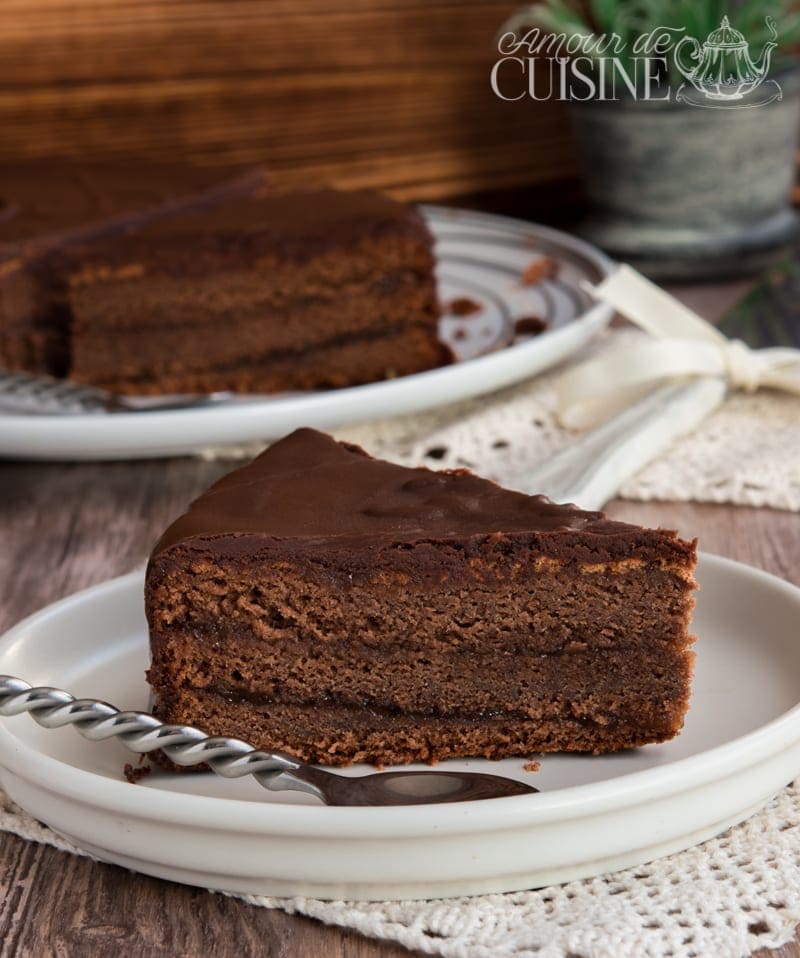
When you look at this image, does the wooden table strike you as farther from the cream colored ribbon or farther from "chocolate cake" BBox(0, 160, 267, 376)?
"chocolate cake" BBox(0, 160, 267, 376)

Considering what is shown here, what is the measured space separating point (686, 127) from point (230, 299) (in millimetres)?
1264

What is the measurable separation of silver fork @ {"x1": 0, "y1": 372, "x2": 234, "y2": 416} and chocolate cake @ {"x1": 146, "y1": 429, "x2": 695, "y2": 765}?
0.98 meters

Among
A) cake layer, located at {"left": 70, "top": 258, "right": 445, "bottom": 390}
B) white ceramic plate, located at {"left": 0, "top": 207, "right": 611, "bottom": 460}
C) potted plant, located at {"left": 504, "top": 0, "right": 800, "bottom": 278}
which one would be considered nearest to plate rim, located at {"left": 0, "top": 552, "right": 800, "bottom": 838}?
white ceramic plate, located at {"left": 0, "top": 207, "right": 611, "bottom": 460}

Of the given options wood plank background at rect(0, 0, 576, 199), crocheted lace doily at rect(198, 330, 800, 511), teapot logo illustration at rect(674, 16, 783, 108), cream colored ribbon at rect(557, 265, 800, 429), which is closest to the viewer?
crocheted lace doily at rect(198, 330, 800, 511)

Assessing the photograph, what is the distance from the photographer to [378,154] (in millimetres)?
4004

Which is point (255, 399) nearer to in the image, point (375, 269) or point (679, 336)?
point (375, 269)

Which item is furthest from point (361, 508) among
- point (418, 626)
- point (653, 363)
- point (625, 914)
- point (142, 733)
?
point (653, 363)

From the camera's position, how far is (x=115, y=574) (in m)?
2.12

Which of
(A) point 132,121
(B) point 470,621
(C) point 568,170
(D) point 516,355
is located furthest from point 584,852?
(C) point 568,170

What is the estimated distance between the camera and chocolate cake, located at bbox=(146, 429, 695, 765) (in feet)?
5.07

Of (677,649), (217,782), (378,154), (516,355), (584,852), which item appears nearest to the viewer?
(584,852)

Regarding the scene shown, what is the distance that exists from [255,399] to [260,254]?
1.28 feet

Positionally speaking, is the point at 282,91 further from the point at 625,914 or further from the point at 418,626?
the point at 625,914

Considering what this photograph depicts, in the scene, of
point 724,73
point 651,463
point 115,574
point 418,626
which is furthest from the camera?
point 724,73
